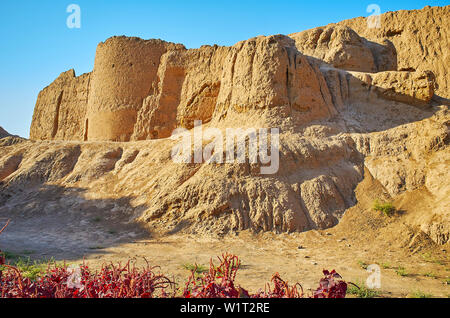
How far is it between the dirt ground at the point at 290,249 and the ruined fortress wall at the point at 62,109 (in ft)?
44.6

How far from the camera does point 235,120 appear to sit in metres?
12.5

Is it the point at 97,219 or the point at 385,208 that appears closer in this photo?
the point at 385,208

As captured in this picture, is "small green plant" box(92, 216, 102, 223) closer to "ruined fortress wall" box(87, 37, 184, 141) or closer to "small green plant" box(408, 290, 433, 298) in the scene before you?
"ruined fortress wall" box(87, 37, 184, 141)

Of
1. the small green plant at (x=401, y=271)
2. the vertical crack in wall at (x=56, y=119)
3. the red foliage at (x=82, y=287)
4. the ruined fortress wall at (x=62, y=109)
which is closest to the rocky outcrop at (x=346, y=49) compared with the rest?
the small green plant at (x=401, y=271)

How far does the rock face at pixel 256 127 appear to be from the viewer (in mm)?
9867

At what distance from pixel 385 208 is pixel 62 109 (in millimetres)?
22362

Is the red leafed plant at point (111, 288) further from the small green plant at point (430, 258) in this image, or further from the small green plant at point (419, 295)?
the small green plant at point (430, 258)

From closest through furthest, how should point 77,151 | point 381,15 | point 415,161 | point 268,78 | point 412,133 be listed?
point 415,161, point 412,133, point 268,78, point 77,151, point 381,15

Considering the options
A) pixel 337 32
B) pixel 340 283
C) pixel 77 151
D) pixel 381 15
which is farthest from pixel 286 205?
pixel 381 15

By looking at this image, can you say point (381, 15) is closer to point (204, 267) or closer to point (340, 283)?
point (204, 267)

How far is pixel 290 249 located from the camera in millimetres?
8266

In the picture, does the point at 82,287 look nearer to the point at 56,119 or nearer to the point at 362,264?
the point at 362,264

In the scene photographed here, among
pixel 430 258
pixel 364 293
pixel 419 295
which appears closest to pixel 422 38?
pixel 430 258

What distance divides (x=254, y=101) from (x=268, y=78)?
99 centimetres
